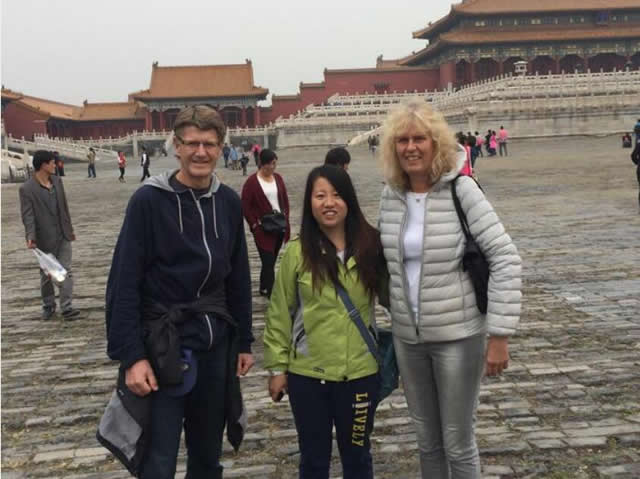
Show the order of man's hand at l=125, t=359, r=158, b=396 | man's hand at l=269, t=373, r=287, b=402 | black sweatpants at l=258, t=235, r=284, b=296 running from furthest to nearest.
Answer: black sweatpants at l=258, t=235, r=284, b=296 → man's hand at l=269, t=373, r=287, b=402 → man's hand at l=125, t=359, r=158, b=396

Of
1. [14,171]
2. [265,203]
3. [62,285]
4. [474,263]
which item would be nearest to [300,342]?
[474,263]

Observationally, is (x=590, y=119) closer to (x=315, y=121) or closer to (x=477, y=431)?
(x=315, y=121)

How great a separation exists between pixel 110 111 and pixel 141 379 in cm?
5390

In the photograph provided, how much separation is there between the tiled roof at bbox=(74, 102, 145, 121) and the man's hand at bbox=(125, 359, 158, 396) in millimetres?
52567

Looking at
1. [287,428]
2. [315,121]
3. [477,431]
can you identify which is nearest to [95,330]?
[287,428]

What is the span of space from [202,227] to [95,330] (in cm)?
406

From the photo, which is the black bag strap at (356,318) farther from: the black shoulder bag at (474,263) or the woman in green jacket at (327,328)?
the black shoulder bag at (474,263)

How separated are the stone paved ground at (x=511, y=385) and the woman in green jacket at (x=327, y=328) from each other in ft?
2.59

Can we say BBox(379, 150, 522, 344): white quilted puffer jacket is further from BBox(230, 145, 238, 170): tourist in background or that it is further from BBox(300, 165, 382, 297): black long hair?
BBox(230, 145, 238, 170): tourist in background

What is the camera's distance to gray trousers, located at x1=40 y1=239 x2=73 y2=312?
649cm

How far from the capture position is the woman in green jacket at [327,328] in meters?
2.65

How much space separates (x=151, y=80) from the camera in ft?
171

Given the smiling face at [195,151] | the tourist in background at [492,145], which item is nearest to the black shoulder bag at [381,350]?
the smiling face at [195,151]

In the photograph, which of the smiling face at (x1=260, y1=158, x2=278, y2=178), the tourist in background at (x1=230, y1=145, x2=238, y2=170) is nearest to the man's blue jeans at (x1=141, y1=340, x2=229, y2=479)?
the smiling face at (x1=260, y1=158, x2=278, y2=178)
